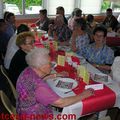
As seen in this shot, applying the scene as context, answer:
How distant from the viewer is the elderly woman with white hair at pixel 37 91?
6.03 ft

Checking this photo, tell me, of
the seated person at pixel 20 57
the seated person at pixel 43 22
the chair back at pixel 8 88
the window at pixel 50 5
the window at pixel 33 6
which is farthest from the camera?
the window at pixel 33 6

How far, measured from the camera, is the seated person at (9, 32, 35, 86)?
2.68 meters

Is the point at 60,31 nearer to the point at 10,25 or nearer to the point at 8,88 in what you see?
the point at 10,25

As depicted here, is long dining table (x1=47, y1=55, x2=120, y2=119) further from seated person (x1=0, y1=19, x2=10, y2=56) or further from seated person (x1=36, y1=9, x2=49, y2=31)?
seated person (x1=36, y1=9, x2=49, y2=31)

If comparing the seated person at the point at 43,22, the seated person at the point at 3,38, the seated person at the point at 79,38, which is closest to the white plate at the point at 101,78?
the seated person at the point at 79,38

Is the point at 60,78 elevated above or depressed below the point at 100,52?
below

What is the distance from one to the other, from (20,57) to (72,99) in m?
0.97

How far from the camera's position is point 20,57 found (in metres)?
2.71

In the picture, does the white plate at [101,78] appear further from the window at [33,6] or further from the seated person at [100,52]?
the window at [33,6]

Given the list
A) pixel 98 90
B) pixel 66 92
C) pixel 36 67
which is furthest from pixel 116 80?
pixel 36 67

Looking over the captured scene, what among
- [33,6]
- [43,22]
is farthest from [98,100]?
[33,6]

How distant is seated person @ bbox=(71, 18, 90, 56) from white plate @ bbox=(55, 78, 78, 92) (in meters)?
1.10

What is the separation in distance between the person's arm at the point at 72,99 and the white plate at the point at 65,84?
216 millimetres

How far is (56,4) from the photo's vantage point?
22.1 ft
